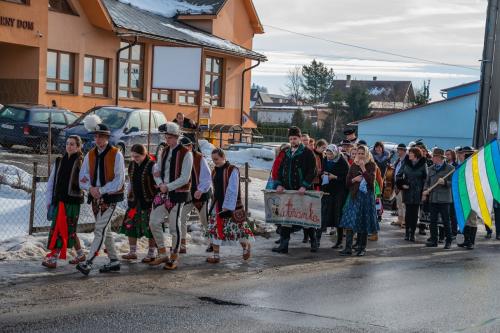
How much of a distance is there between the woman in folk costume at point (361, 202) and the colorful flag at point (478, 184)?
52.2 inches

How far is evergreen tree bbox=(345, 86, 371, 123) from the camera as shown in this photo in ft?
209

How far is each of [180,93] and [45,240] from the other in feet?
85.5

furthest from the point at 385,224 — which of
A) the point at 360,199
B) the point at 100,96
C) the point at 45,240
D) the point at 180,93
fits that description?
the point at 180,93

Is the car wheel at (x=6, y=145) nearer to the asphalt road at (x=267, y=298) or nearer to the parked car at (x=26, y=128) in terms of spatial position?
the parked car at (x=26, y=128)

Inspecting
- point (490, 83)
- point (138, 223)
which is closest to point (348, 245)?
point (138, 223)

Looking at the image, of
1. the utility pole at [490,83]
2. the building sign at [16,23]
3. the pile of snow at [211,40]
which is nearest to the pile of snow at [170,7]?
the pile of snow at [211,40]

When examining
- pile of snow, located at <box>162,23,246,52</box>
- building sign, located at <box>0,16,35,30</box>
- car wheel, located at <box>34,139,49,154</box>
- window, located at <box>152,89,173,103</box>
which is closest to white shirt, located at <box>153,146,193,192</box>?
car wheel, located at <box>34,139,49,154</box>

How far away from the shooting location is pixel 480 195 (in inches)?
469

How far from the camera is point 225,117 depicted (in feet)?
131

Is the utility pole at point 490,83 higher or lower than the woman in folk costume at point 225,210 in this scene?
higher

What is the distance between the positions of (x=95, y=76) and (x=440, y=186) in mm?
20014

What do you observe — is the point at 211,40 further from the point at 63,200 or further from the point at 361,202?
the point at 63,200

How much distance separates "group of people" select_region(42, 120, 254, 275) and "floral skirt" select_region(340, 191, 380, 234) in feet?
6.28

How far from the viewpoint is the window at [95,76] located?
3128 cm
